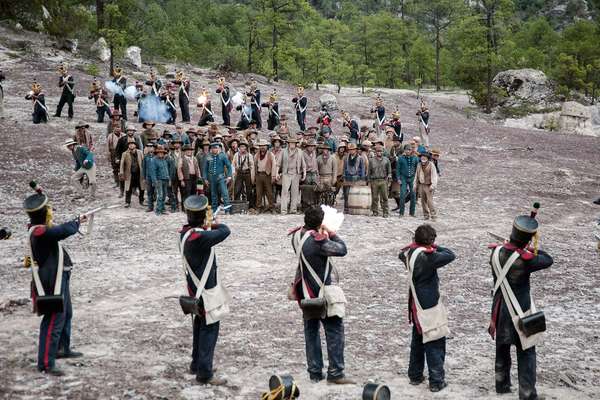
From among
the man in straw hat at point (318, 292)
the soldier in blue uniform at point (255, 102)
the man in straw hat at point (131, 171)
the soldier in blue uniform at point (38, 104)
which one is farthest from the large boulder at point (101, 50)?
the man in straw hat at point (318, 292)

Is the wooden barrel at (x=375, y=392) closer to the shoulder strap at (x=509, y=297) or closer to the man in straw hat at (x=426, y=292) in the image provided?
the man in straw hat at (x=426, y=292)

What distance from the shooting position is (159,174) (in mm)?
14344

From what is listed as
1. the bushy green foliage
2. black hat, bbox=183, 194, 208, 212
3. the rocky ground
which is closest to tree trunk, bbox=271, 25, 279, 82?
the bushy green foliage

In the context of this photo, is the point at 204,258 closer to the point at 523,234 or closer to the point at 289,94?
the point at 523,234

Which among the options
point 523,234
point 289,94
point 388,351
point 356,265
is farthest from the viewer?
point 289,94

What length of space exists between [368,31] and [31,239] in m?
64.1

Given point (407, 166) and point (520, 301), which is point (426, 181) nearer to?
point (407, 166)

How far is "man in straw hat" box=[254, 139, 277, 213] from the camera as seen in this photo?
49.3 feet

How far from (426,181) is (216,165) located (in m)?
4.62

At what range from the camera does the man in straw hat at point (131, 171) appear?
14867 millimetres

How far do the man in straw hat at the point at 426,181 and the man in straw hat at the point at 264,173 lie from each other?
3223 millimetres


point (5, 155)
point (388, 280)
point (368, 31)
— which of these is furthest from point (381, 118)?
point (368, 31)

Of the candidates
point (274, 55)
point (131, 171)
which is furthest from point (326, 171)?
point (274, 55)

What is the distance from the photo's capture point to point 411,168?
15227 mm
